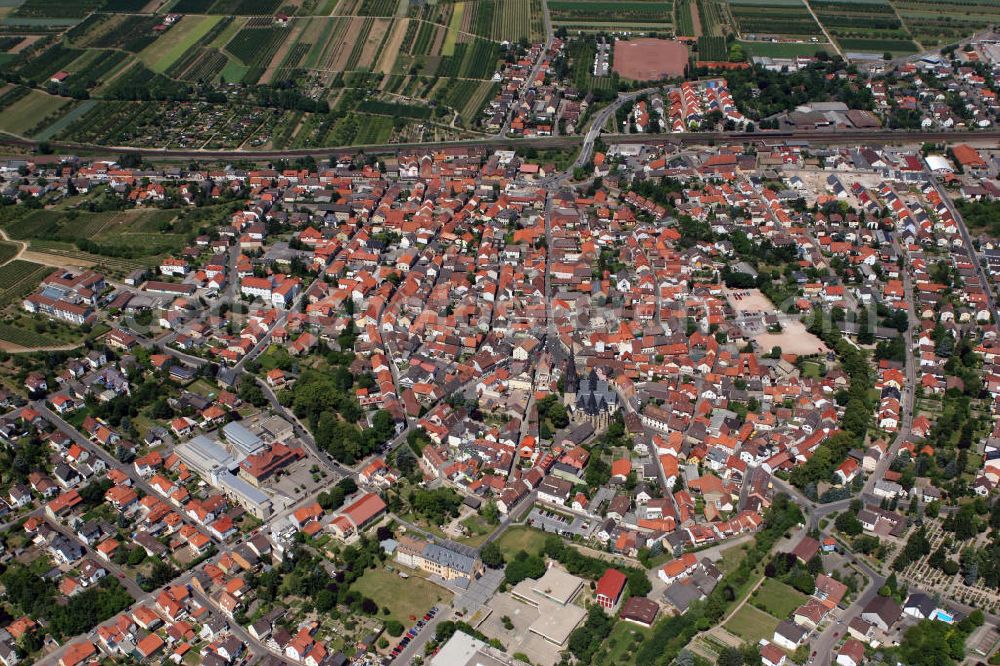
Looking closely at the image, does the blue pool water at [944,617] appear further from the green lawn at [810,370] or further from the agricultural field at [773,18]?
the agricultural field at [773,18]

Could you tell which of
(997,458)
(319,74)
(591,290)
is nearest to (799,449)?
Result: (997,458)

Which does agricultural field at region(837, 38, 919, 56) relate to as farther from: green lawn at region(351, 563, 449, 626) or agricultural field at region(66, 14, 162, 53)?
green lawn at region(351, 563, 449, 626)

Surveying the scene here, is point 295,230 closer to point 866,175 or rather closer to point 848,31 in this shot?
point 866,175

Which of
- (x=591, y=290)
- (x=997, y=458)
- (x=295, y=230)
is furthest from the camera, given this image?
(x=295, y=230)

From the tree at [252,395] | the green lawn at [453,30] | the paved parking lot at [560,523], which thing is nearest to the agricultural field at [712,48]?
the green lawn at [453,30]

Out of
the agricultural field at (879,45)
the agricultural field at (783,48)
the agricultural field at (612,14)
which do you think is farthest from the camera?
the agricultural field at (612,14)

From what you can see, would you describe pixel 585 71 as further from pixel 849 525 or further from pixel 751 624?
pixel 751 624
